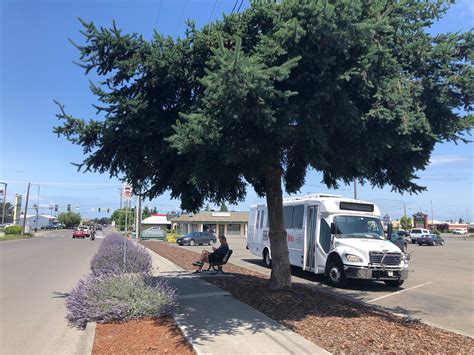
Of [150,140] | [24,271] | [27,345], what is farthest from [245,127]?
[24,271]

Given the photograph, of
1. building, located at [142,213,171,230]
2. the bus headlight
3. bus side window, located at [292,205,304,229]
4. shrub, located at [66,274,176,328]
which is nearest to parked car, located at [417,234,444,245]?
bus side window, located at [292,205,304,229]

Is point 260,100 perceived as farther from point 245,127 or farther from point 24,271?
point 24,271

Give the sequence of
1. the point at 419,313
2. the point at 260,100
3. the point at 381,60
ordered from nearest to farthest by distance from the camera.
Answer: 1. the point at 260,100
2. the point at 381,60
3. the point at 419,313

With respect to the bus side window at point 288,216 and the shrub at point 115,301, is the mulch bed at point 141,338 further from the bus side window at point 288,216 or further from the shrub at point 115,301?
the bus side window at point 288,216

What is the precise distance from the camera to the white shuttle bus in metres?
12.6

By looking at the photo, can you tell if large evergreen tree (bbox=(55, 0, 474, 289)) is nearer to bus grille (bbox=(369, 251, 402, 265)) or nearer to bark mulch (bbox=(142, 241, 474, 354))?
bark mulch (bbox=(142, 241, 474, 354))

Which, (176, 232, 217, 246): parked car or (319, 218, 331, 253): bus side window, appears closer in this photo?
(319, 218, 331, 253): bus side window

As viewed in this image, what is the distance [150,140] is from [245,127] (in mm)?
2313

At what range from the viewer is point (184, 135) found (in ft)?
19.8

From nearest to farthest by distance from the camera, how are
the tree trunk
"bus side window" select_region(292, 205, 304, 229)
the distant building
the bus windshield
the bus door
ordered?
the tree trunk
the bus windshield
the bus door
"bus side window" select_region(292, 205, 304, 229)
the distant building

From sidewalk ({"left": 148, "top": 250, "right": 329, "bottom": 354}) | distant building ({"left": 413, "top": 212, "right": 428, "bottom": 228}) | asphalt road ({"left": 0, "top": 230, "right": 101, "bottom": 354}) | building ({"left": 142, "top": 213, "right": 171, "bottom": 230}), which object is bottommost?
asphalt road ({"left": 0, "top": 230, "right": 101, "bottom": 354})

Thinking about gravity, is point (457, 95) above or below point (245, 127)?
above

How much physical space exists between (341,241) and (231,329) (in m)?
7.73

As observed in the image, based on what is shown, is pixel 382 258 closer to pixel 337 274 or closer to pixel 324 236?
pixel 337 274
